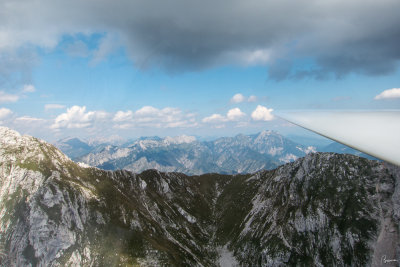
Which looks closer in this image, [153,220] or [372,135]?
[372,135]

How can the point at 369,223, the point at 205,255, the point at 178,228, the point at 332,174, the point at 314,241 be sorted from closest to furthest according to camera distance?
the point at 369,223 → the point at 314,241 → the point at 332,174 → the point at 205,255 → the point at 178,228

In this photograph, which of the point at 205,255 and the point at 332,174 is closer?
the point at 332,174

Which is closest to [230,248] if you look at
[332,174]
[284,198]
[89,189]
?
[284,198]

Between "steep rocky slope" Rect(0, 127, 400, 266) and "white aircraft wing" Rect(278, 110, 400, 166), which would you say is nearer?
"white aircraft wing" Rect(278, 110, 400, 166)

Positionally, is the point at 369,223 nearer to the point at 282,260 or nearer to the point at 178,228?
the point at 282,260

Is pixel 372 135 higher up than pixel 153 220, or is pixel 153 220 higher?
pixel 372 135

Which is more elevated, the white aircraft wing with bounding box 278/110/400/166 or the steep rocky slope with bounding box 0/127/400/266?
the white aircraft wing with bounding box 278/110/400/166

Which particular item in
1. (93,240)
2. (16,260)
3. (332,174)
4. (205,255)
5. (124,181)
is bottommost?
(205,255)

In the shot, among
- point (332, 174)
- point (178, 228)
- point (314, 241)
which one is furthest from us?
point (178, 228)
